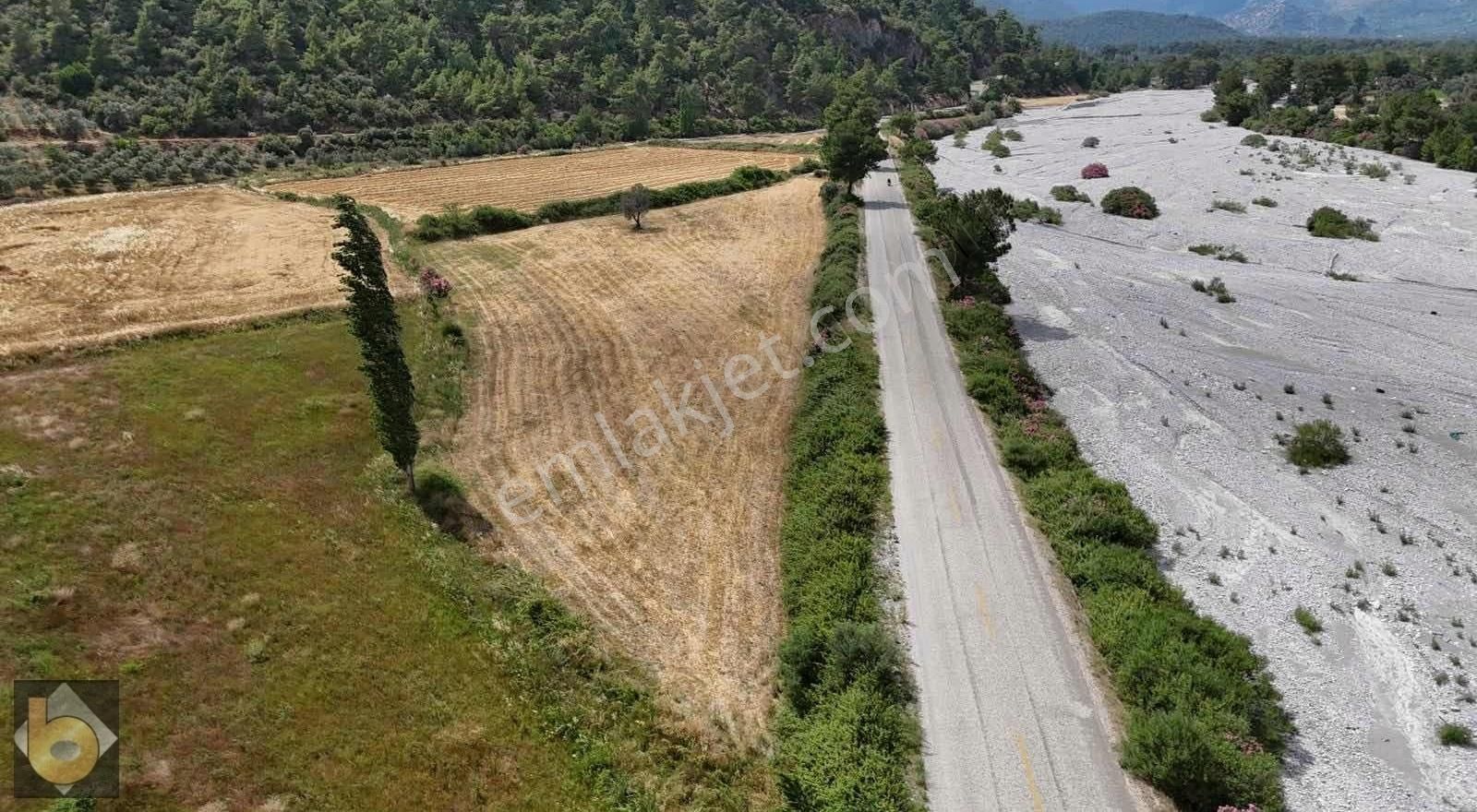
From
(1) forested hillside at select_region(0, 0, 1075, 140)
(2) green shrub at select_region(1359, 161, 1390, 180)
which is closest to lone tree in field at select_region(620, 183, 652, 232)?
(1) forested hillside at select_region(0, 0, 1075, 140)

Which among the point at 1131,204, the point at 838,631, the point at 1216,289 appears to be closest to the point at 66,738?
the point at 838,631

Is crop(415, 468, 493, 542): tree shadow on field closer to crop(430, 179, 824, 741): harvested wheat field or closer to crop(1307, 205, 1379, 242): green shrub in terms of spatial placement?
crop(430, 179, 824, 741): harvested wheat field

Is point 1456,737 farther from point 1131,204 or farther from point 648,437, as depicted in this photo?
point 1131,204

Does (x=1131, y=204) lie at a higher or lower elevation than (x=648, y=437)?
higher

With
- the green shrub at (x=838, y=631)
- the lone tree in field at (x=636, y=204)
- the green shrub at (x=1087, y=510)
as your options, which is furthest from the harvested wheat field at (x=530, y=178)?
the green shrub at (x=1087, y=510)

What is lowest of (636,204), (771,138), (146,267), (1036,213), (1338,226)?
(1338,226)

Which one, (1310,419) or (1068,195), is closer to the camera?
(1310,419)
